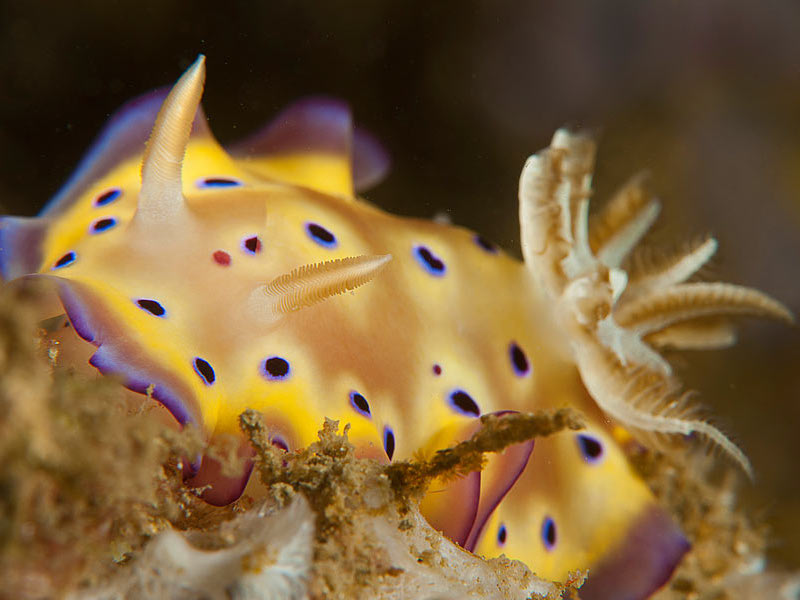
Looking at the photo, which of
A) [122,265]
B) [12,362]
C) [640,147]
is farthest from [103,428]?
[640,147]

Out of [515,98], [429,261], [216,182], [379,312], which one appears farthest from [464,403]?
[515,98]

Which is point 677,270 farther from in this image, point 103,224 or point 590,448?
point 103,224

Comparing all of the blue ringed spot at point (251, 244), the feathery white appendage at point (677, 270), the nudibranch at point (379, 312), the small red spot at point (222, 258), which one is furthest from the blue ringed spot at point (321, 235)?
the feathery white appendage at point (677, 270)

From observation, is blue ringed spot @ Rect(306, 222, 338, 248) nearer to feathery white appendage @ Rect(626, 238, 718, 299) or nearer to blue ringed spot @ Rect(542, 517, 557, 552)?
blue ringed spot @ Rect(542, 517, 557, 552)

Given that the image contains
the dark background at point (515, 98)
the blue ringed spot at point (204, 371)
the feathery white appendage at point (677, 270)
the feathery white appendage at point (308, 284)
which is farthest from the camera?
the dark background at point (515, 98)

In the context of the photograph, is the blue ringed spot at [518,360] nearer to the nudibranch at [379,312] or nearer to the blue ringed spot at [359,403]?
the nudibranch at [379,312]

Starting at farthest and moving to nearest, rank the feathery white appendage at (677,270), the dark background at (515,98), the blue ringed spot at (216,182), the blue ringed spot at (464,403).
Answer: the dark background at (515,98) → the feathery white appendage at (677,270) → the blue ringed spot at (216,182) → the blue ringed spot at (464,403)
